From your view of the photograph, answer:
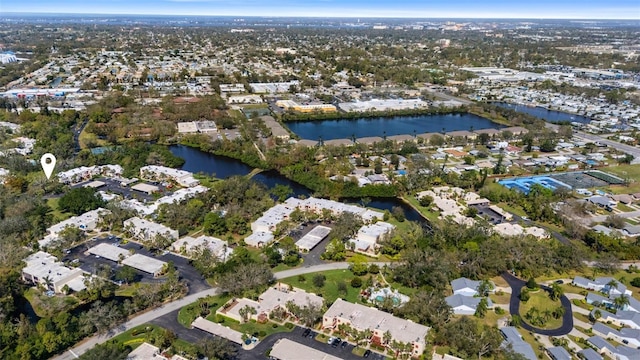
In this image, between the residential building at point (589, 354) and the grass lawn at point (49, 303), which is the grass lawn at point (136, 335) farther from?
the residential building at point (589, 354)

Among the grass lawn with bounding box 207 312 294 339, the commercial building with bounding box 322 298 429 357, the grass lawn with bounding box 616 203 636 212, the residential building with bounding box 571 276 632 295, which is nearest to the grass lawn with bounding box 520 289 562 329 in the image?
the residential building with bounding box 571 276 632 295

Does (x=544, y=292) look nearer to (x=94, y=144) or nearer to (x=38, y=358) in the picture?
(x=38, y=358)

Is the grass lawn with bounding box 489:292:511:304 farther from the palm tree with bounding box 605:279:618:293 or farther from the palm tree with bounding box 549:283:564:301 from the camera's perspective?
the palm tree with bounding box 605:279:618:293

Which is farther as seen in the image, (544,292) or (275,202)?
(275,202)

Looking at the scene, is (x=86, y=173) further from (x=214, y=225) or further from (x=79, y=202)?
(x=214, y=225)

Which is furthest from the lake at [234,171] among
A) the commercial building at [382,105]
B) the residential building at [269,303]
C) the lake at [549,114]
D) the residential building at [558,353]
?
the lake at [549,114]

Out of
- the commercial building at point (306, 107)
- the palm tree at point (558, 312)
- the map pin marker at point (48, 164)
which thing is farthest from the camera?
the commercial building at point (306, 107)

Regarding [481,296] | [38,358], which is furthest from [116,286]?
[481,296]
